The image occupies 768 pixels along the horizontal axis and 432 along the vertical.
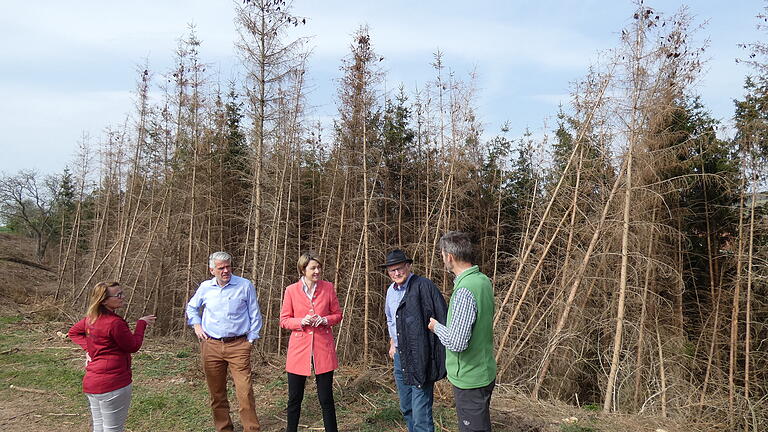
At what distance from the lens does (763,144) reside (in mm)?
8242

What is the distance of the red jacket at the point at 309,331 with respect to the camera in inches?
153

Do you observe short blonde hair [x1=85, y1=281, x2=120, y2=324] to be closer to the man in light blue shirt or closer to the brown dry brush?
the man in light blue shirt

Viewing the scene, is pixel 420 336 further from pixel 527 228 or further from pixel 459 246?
pixel 527 228

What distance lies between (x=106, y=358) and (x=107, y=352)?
0.13 ft

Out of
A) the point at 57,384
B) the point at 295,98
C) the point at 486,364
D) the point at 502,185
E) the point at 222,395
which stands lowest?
the point at 57,384

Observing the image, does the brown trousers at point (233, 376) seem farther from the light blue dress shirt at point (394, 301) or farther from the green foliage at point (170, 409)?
the light blue dress shirt at point (394, 301)

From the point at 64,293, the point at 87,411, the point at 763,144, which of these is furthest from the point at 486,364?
the point at 64,293

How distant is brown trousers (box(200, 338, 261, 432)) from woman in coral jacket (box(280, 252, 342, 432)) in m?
0.38

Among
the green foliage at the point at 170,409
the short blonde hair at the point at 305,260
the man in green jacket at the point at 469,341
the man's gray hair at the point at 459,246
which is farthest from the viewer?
the green foliage at the point at 170,409

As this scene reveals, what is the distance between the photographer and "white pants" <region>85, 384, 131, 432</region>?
132 inches

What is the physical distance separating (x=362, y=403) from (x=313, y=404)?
1.74 feet

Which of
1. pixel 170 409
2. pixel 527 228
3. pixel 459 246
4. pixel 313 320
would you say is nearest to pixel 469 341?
pixel 459 246

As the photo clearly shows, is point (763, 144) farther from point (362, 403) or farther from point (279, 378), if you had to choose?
point (279, 378)

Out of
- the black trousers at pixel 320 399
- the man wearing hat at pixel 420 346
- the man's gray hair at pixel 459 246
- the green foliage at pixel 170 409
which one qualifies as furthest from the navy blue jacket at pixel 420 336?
the green foliage at pixel 170 409
